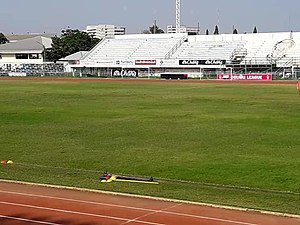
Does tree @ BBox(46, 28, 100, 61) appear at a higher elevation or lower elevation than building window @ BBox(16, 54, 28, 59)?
higher

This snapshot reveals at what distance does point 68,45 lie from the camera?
127938 mm

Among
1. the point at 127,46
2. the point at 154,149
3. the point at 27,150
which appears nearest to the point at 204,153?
Result: the point at 154,149

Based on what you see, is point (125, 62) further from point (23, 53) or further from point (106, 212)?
point (106, 212)

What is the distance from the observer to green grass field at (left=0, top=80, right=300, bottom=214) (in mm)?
15781

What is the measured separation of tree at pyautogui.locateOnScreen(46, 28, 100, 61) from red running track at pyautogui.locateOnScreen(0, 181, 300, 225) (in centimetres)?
11466

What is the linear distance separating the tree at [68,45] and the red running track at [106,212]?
115 m

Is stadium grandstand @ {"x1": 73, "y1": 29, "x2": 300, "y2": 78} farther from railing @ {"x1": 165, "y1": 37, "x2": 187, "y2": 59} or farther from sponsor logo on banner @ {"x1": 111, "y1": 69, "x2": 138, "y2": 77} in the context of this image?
sponsor logo on banner @ {"x1": 111, "y1": 69, "x2": 138, "y2": 77}

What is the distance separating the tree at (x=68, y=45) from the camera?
12756 centimetres

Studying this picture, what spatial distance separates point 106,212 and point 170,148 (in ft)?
33.0

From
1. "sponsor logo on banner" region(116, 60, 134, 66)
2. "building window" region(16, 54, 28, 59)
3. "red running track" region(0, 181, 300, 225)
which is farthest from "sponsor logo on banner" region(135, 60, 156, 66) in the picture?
"red running track" region(0, 181, 300, 225)

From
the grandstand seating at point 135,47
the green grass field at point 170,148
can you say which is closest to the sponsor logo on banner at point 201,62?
the grandstand seating at point 135,47

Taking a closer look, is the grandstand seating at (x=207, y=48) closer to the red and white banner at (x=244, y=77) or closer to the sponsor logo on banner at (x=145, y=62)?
the sponsor logo on banner at (x=145, y=62)

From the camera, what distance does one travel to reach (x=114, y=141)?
24.9m

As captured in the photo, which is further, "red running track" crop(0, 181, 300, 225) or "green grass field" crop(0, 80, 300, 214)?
"green grass field" crop(0, 80, 300, 214)
